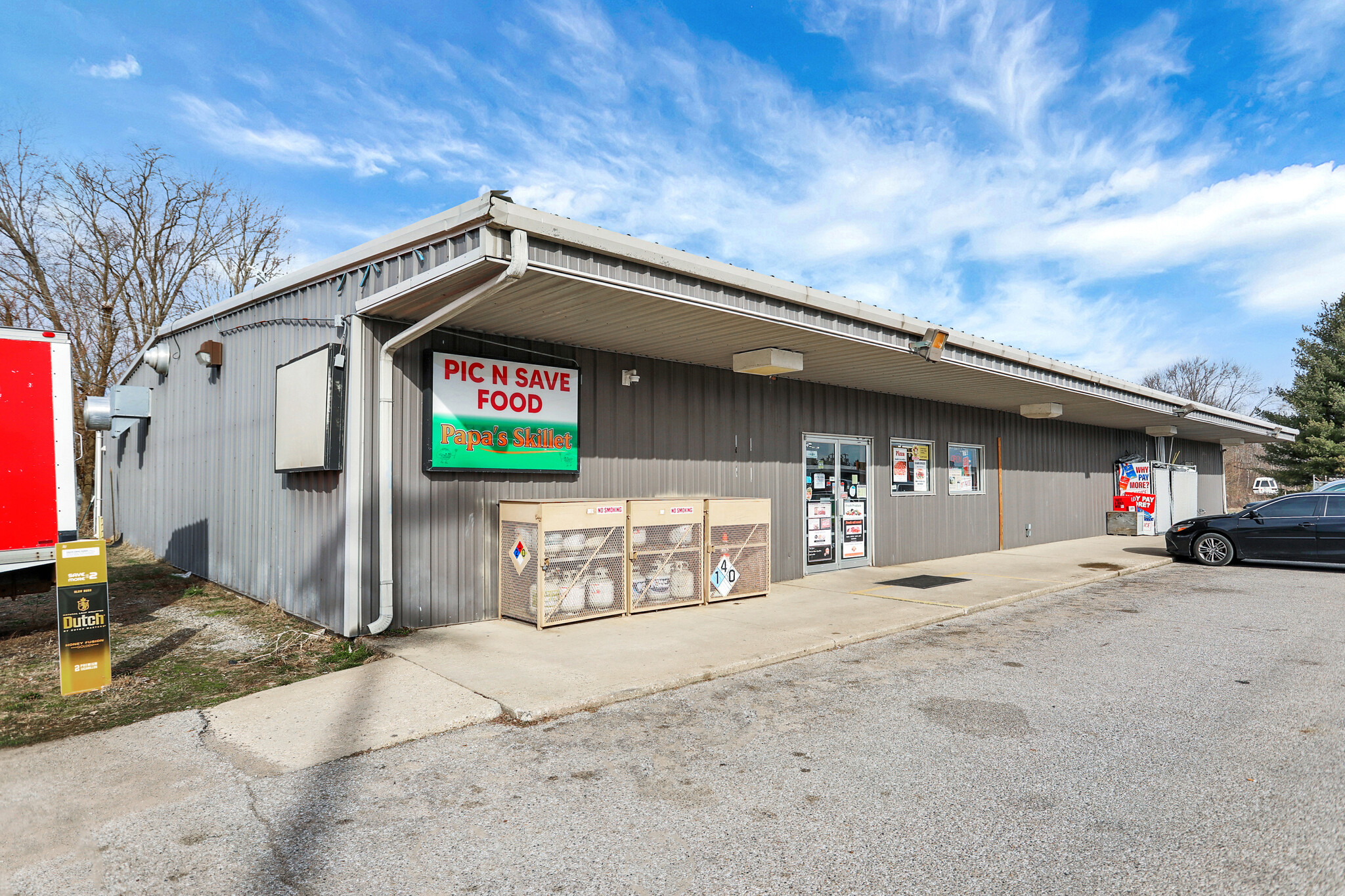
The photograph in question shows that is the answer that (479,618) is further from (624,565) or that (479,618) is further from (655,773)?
(655,773)

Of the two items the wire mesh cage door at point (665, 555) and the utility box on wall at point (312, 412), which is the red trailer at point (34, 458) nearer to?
the utility box on wall at point (312, 412)

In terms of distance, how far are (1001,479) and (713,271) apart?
1150 centimetres

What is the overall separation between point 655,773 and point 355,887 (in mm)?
1609

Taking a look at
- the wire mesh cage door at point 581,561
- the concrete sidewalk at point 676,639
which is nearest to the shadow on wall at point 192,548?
the concrete sidewalk at point 676,639

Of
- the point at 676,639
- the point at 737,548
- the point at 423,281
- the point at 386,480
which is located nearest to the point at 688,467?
the point at 737,548

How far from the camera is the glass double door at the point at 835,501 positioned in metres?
11.7

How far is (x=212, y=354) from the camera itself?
32.9ft

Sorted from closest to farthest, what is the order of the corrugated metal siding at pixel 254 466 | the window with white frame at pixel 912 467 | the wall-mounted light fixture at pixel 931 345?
the corrugated metal siding at pixel 254 466
the wall-mounted light fixture at pixel 931 345
the window with white frame at pixel 912 467

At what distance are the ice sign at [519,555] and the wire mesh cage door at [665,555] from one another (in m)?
1.16

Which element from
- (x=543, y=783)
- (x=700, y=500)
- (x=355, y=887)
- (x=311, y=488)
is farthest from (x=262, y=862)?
(x=700, y=500)

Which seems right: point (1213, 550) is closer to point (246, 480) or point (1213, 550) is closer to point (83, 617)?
point (246, 480)

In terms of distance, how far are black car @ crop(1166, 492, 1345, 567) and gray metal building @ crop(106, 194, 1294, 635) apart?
310cm

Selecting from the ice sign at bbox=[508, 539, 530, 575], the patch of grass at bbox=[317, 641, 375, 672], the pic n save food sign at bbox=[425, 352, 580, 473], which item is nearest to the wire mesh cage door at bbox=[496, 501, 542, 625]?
the ice sign at bbox=[508, 539, 530, 575]

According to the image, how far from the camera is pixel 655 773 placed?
4.04 m
